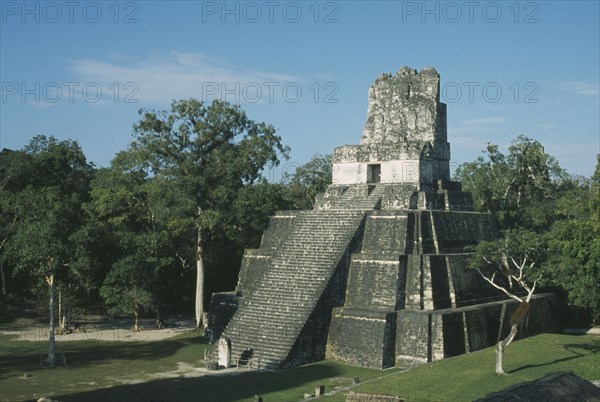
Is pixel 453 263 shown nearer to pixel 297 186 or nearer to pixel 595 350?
pixel 595 350

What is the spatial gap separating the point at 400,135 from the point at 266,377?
31.5 feet

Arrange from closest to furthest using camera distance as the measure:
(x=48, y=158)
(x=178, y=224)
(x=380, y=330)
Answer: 1. (x=380, y=330)
2. (x=178, y=224)
3. (x=48, y=158)

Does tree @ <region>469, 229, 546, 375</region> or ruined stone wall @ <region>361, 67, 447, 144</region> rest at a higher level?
ruined stone wall @ <region>361, 67, 447, 144</region>

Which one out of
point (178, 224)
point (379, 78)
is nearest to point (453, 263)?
point (379, 78)

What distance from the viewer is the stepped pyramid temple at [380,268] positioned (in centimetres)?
1681

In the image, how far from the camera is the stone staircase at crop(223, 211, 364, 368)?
16859mm

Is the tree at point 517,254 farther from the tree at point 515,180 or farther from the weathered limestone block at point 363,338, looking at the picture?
the tree at point 515,180

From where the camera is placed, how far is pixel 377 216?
749 inches

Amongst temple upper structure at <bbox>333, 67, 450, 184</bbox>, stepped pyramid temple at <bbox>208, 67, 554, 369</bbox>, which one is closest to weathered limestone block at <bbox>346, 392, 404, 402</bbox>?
stepped pyramid temple at <bbox>208, 67, 554, 369</bbox>

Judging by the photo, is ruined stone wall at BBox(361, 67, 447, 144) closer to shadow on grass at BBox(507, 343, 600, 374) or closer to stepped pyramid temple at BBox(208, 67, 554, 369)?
stepped pyramid temple at BBox(208, 67, 554, 369)

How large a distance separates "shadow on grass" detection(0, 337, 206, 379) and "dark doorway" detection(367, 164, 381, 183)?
7.56 metres

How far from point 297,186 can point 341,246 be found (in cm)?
1589

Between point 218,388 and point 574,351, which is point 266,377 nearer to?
point 218,388

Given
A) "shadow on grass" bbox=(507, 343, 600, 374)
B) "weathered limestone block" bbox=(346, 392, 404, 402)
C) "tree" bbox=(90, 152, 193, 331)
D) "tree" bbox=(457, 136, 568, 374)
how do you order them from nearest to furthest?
"weathered limestone block" bbox=(346, 392, 404, 402) < "shadow on grass" bbox=(507, 343, 600, 374) < "tree" bbox=(90, 152, 193, 331) < "tree" bbox=(457, 136, 568, 374)
